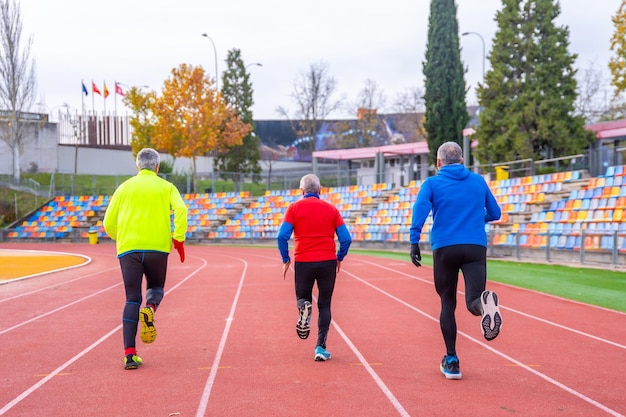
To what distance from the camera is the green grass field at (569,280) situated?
1258cm

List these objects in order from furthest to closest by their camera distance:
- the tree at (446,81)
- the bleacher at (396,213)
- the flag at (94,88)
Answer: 1. the flag at (94,88)
2. the tree at (446,81)
3. the bleacher at (396,213)

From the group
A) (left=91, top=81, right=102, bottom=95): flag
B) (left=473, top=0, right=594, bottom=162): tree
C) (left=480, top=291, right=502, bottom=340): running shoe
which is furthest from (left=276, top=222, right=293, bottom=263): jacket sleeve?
(left=91, top=81, right=102, bottom=95): flag

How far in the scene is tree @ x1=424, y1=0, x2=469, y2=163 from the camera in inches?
1629

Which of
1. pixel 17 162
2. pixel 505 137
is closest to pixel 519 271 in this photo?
pixel 505 137

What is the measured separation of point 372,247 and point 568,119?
12.6 m

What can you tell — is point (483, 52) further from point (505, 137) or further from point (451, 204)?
point (451, 204)

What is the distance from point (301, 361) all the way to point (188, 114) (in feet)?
158

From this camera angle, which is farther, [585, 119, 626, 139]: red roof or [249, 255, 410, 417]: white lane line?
[585, 119, 626, 139]: red roof

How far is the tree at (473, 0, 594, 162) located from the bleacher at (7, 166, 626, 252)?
17.9 feet

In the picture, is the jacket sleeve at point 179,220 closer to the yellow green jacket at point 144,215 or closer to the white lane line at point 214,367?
the yellow green jacket at point 144,215

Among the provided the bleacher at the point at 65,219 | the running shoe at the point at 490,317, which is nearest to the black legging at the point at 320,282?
the running shoe at the point at 490,317

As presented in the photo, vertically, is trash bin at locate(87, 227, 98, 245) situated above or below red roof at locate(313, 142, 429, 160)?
below

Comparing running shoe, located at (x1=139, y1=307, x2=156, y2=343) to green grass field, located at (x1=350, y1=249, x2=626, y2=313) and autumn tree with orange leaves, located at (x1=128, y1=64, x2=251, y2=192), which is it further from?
autumn tree with orange leaves, located at (x1=128, y1=64, x2=251, y2=192)

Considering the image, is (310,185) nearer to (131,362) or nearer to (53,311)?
(131,362)
